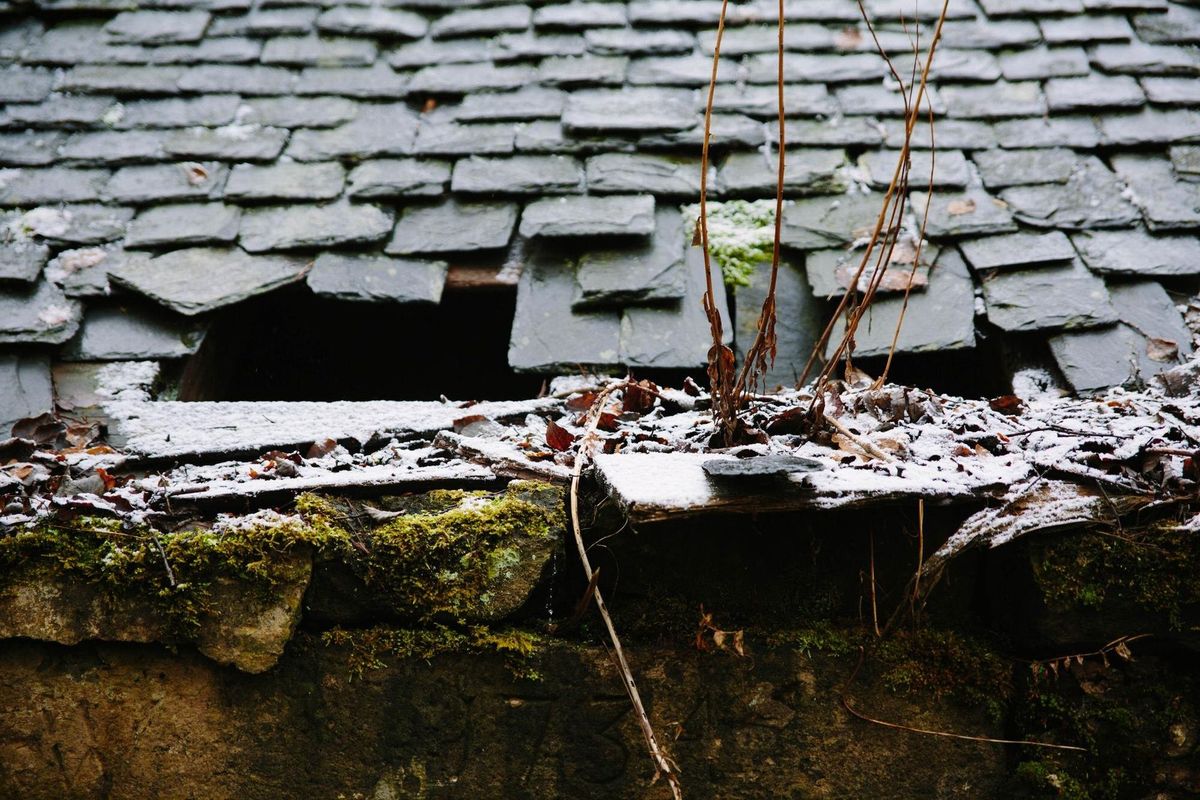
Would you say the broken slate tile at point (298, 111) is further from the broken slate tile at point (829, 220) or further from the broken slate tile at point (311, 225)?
the broken slate tile at point (829, 220)

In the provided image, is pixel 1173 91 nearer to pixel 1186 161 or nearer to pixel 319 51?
pixel 1186 161

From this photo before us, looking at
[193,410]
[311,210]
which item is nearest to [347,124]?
[311,210]

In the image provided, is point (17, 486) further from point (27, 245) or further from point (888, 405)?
point (888, 405)

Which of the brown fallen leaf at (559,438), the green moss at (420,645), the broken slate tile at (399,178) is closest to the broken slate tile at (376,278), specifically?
the broken slate tile at (399,178)

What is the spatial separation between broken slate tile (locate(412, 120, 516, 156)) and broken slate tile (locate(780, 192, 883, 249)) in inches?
37.0

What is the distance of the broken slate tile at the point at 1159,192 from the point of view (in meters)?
2.40

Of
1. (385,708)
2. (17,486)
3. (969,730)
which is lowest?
(969,730)

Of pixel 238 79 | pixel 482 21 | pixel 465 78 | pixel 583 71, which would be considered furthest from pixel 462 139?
pixel 238 79

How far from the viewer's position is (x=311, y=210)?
98.4 inches

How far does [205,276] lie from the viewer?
2.36 metres

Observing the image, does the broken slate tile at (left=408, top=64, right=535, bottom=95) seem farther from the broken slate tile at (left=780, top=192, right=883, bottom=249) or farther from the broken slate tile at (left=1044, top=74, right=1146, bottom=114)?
the broken slate tile at (left=1044, top=74, right=1146, bottom=114)

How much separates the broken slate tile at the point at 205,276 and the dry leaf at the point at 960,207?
6.35 ft

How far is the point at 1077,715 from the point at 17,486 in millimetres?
1989

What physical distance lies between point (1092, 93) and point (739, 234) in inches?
53.9
